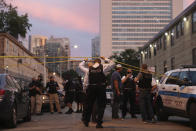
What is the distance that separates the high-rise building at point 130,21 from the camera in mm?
181500

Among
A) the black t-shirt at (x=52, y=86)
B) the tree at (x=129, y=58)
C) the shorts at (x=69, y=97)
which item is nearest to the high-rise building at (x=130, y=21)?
the tree at (x=129, y=58)

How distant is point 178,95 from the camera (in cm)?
1123

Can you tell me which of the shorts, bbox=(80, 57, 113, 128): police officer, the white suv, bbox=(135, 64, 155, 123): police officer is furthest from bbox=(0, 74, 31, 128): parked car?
the shorts

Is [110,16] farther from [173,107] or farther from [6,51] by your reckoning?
[173,107]

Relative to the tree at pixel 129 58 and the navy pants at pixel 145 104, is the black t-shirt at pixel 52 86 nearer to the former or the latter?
the navy pants at pixel 145 104

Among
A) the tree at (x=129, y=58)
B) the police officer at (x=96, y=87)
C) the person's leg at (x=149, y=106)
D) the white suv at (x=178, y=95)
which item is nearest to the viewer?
the police officer at (x=96, y=87)

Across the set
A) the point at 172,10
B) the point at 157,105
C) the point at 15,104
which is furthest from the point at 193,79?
the point at 172,10

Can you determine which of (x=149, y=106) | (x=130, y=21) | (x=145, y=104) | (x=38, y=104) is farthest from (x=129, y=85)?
(x=130, y=21)

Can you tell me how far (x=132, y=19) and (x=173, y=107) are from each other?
176 metres

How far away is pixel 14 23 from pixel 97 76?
53921mm

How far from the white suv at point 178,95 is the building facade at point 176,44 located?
24.1 m

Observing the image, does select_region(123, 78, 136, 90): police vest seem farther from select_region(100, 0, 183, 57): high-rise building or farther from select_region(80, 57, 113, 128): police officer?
select_region(100, 0, 183, 57): high-rise building

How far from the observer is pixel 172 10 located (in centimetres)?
18712

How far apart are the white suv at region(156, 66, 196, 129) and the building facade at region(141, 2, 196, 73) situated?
24.1m
